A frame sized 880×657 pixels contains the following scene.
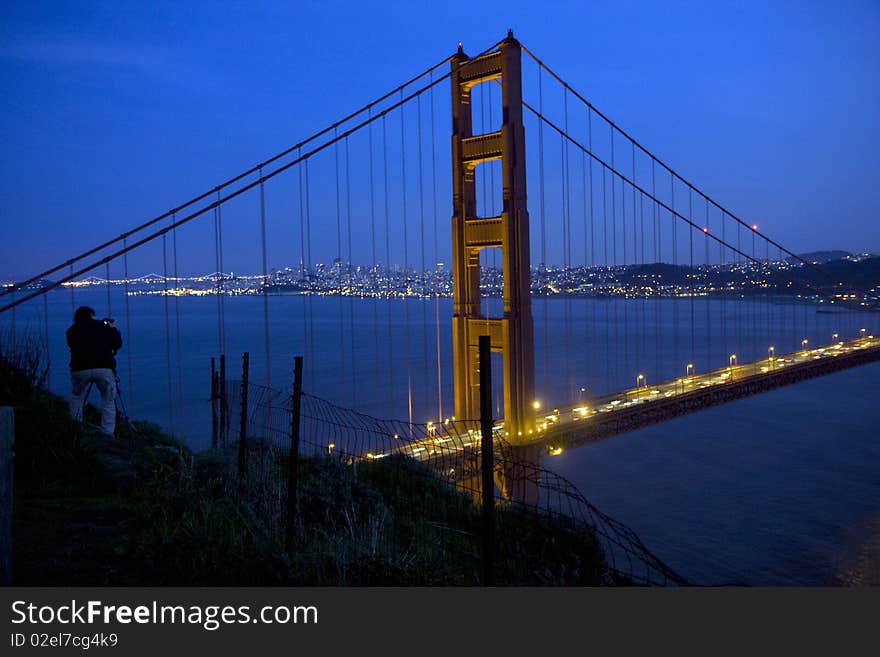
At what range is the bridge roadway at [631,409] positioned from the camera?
11266 mm

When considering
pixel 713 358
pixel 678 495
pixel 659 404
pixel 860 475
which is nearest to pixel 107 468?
pixel 659 404

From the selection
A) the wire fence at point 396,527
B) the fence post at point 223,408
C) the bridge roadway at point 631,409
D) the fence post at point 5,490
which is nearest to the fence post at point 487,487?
the wire fence at point 396,527

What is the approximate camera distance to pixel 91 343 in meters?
6.72

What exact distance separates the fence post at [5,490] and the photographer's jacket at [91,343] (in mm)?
3885

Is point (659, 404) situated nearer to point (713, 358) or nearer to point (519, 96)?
point (519, 96)

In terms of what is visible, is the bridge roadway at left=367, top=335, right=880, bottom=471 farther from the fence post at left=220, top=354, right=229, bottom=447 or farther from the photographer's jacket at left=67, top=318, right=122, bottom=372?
the photographer's jacket at left=67, top=318, right=122, bottom=372

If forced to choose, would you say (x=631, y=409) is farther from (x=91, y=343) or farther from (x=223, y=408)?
(x=91, y=343)

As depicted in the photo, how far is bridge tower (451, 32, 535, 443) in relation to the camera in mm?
12070

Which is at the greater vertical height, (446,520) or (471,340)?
(471,340)

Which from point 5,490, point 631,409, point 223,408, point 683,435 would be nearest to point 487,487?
point 5,490

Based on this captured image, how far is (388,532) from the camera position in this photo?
16.2ft

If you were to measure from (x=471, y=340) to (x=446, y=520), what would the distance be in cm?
643

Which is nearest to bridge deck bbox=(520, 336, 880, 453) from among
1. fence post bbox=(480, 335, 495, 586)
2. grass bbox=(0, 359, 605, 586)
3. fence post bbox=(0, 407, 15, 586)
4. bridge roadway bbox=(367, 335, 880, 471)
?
bridge roadway bbox=(367, 335, 880, 471)
